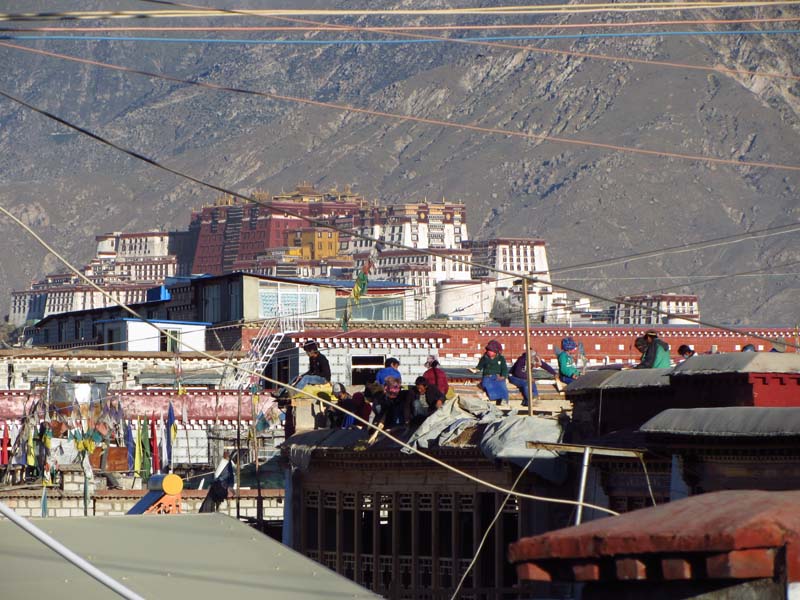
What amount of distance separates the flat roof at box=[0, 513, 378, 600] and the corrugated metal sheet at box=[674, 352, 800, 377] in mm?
6085

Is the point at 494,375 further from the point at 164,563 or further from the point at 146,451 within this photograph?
the point at 146,451

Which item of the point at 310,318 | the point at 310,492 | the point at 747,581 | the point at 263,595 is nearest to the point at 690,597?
the point at 747,581

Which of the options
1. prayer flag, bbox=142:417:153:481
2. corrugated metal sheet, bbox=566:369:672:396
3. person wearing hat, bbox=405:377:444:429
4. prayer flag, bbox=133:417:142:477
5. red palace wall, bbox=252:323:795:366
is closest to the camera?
corrugated metal sheet, bbox=566:369:672:396

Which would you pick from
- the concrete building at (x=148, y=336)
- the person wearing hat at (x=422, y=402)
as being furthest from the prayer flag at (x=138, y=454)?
the person wearing hat at (x=422, y=402)

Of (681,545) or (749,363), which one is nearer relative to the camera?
(681,545)

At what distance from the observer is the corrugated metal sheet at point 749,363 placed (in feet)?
56.3

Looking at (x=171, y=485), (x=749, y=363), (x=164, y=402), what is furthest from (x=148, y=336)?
(x=749, y=363)

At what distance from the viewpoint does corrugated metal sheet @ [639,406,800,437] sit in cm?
1534

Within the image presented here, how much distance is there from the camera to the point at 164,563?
475 inches

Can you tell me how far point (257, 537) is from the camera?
12.9 meters

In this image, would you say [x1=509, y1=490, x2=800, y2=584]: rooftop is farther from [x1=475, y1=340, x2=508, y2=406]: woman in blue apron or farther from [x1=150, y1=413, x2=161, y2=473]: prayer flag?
[x1=150, y1=413, x2=161, y2=473]: prayer flag

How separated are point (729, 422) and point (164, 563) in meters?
5.72

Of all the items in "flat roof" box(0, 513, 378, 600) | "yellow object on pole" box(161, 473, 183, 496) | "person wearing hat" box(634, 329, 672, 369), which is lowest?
"flat roof" box(0, 513, 378, 600)

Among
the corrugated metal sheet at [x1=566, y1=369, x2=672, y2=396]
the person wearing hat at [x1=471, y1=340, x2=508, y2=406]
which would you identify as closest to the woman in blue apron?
the person wearing hat at [x1=471, y1=340, x2=508, y2=406]
